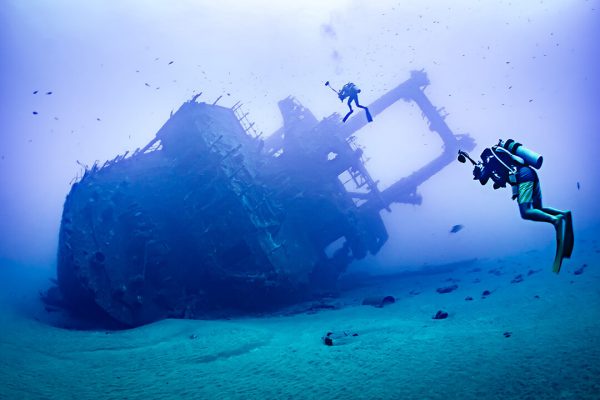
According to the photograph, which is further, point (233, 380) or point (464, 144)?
point (464, 144)

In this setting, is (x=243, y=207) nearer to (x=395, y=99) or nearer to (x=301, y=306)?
(x=301, y=306)

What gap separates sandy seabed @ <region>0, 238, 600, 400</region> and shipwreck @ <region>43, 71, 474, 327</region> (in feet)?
8.86

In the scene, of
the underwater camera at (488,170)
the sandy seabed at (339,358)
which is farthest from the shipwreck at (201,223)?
the underwater camera at (488,170)

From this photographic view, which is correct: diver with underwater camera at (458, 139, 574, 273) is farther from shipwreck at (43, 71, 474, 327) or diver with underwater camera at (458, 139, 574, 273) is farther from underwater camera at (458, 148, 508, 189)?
shipwreck at (43, 71, 474, 327)

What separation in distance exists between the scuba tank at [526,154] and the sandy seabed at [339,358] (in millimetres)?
2411

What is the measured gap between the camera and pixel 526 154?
3982 millimetres

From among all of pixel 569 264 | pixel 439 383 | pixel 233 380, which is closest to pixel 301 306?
pixel 233 380

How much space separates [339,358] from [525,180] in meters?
3.61

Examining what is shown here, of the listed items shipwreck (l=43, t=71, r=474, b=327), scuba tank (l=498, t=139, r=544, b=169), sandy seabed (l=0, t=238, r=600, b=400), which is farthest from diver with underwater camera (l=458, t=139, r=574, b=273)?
shipwreck (l=43, t=71, r=474, b=327)

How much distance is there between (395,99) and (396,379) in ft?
64.7

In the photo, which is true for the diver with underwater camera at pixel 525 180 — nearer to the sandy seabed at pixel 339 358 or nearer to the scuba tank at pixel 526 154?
the scuba tank at pixel 526 154

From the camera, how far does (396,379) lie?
13.0ft

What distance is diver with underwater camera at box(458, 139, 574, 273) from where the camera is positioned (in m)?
3.53

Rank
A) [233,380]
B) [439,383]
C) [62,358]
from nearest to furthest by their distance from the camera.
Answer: [439,383], [233,380], [62,358]
